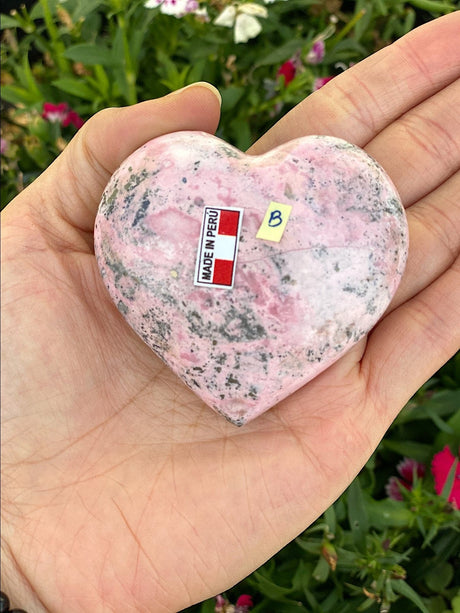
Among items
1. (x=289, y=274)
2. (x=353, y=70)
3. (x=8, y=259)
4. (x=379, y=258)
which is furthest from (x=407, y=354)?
(x=8, y=259)

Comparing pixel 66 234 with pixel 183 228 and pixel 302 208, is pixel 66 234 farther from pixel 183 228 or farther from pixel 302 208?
pixel 302 208

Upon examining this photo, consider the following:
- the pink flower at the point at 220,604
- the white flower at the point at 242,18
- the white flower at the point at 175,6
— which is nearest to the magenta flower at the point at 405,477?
the pink flower at the point at 220,604

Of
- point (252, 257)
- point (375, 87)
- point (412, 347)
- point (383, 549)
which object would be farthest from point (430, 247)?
point (383, 549)

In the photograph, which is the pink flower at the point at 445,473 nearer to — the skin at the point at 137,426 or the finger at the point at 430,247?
the skin at the point at 137,426

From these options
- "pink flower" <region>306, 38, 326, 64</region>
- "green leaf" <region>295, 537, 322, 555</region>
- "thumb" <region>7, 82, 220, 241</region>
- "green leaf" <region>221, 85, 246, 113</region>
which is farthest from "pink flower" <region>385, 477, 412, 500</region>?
"pink flower" <region>306, 38, 326, 64</region>

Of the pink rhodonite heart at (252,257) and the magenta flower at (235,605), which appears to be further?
the magenta flower at (235,605)

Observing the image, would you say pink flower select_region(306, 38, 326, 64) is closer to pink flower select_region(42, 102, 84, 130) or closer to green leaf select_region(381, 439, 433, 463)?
pink flower select_region(42, 102, 84, 130)
